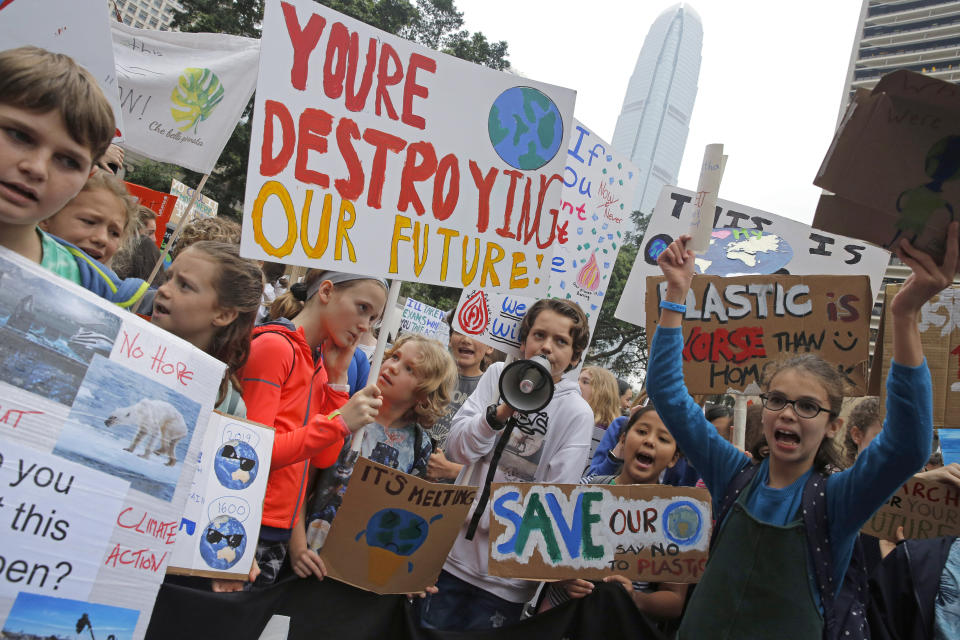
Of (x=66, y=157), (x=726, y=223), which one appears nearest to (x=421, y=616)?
(x=66, y=157)

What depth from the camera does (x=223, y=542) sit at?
79.8 inches

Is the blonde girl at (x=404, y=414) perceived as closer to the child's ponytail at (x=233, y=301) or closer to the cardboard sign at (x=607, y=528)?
the cardboard sign at (x=607, y=528)

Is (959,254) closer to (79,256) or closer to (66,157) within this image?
(66,157)

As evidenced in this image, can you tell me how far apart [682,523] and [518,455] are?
0.71 meters

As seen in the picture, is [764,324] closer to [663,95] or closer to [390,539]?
[390,539]

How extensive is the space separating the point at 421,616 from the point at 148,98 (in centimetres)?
419

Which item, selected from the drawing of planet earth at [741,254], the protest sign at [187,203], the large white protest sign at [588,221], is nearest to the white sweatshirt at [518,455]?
the drawing of planet earth at [741,254]

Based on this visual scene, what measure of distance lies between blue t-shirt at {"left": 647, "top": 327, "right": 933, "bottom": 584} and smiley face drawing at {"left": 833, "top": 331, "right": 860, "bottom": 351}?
3.65ft

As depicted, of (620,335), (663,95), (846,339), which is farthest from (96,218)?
(663,95)

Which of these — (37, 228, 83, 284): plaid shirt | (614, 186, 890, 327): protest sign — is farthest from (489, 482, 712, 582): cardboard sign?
(614, 186, 890, 327): protest sign

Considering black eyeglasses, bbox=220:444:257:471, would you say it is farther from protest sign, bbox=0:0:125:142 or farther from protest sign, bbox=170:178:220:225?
protest sign, bbox=170:178:220:225

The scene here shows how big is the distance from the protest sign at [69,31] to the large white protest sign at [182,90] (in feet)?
6.06

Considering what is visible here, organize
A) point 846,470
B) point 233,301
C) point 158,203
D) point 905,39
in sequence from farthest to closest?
point 905,39 < point 158,203 < point 233,301 < point 846,470

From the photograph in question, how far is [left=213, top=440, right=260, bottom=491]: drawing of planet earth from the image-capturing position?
204cm
